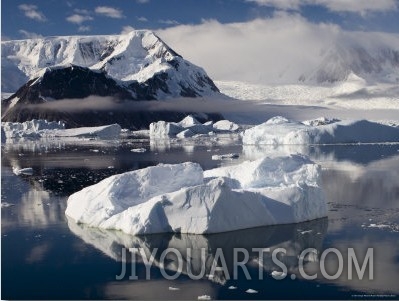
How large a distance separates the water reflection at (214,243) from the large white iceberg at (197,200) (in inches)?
13.1

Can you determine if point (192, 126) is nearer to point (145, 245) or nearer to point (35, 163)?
point (35, 163)

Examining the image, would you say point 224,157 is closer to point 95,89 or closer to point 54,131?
point 54,131

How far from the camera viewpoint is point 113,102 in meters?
168

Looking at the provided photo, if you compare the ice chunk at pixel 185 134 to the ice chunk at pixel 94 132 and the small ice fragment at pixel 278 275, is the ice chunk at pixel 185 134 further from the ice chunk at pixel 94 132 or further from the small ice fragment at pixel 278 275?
the small ice fragment at pixel 278 275

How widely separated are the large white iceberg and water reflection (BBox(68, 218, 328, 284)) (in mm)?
333

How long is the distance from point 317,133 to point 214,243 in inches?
1812

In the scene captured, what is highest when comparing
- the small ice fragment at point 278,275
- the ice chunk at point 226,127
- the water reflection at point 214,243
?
the ice chunk at point 226,127

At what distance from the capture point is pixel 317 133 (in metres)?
60.0

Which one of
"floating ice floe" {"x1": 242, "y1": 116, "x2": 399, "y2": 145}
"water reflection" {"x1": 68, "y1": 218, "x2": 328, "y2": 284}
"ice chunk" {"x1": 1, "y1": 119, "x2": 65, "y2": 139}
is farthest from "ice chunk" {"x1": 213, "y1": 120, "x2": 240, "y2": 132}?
"water reflection" {"x1": 68, "y1": 218, "x2": 328, "y2": 284}

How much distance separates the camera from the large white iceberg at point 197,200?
1658 centimetres

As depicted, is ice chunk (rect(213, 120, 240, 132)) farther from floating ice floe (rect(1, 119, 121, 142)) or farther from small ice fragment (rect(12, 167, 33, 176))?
small ice fragment (rect(12, 167, 33, 176))

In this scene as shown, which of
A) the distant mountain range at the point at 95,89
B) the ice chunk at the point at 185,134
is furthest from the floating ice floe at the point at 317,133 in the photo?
the distant mountain range at the point at 95,89

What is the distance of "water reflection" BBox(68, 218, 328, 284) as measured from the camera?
46.5 ft

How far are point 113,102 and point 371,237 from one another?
511 feet
